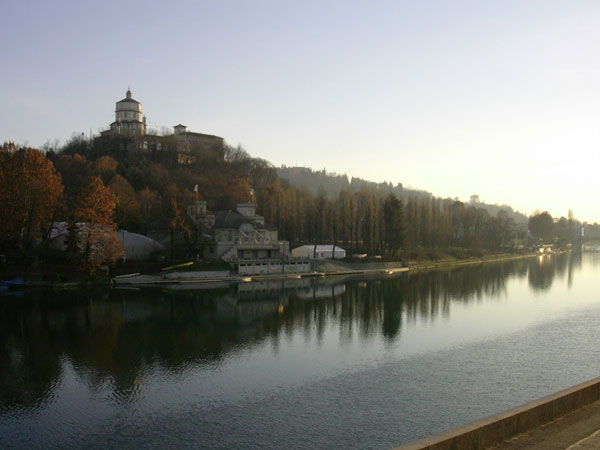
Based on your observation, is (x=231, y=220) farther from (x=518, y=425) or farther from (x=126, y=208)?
(x=518, y=425)

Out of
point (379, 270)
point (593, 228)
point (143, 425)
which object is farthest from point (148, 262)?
point (593, 228)

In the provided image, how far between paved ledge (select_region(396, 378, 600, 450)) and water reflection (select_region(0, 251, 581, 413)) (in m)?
8.60

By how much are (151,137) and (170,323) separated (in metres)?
45.1

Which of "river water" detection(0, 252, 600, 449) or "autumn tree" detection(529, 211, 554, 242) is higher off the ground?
"autumn tree" detection(529, 211, 554, 242)

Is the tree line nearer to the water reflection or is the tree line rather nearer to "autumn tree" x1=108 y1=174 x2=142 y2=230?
"autumn tree" x1=108 y1=174 x2=142 y2=230

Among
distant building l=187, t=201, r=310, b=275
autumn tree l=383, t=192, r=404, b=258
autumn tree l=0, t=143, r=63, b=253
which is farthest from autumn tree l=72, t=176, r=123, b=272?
autumn tree l=383, t=192, r=404, b=258

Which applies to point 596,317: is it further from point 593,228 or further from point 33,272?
point 593,228

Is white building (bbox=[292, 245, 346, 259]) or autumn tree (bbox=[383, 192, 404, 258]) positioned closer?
white building (bbox=[292, 245, 346, 259])

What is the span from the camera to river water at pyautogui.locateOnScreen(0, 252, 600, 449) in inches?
436

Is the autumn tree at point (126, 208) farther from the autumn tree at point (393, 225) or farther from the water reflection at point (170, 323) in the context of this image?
the autumn tree at point (393, 225)

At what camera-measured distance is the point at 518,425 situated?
755 centimetres

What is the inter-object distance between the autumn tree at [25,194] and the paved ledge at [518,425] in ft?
97.4

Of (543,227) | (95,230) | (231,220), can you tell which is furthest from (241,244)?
(543,227)

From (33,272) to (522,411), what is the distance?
29246 mm
